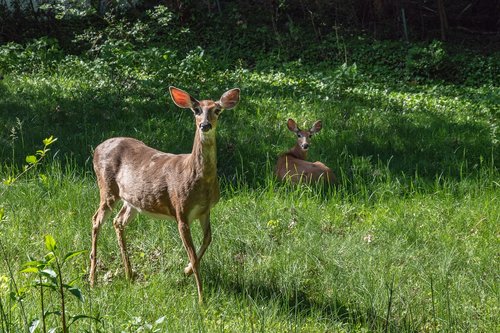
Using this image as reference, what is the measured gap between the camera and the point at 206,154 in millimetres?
5426

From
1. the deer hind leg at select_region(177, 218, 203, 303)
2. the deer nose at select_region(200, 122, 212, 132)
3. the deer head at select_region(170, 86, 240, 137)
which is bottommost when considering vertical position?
the deer hind leg at select_region(177, 218, 203, 303)

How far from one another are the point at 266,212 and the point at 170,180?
143 cm

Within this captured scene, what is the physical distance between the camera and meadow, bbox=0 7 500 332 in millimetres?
5027

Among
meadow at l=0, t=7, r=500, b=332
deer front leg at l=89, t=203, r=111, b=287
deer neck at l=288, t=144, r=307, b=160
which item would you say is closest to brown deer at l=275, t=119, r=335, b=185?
deer neck at l=288, t=144, r=307, b=160

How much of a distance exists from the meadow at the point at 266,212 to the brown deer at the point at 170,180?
0.32m

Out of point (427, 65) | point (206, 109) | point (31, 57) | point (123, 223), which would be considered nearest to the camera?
point (206, 109)

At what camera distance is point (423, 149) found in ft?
30.4

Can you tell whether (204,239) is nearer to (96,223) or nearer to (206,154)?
(206,154)

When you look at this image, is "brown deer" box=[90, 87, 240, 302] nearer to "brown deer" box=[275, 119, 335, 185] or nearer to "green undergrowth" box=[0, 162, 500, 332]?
"green undergrowth" box=[0, 162, 500, 332]

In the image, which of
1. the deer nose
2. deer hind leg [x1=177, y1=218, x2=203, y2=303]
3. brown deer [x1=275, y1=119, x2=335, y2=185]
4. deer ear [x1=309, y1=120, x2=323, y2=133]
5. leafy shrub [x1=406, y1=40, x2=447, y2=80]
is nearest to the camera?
the deer nose

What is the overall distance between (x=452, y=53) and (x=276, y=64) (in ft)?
13.6

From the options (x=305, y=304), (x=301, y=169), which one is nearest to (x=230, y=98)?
(x=305, y=304)

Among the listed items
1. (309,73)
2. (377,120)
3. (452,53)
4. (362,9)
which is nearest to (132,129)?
(377,120)

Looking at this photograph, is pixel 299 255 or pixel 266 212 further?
pixel 266 212
